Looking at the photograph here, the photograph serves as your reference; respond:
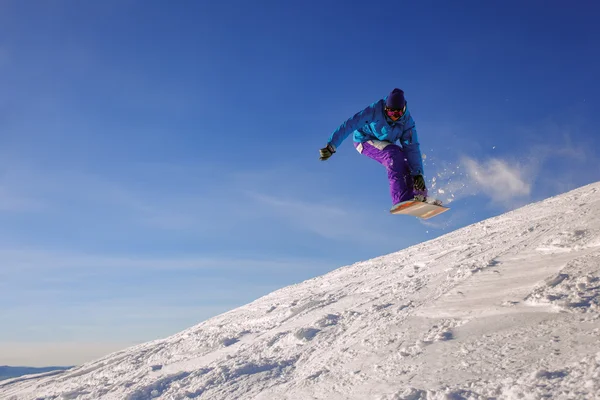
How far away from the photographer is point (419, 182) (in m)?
A: 7.09

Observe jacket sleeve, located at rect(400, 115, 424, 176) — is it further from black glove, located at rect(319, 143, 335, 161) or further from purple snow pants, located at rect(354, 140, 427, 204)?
black glove, located at rect(319, 143, 335, 161)

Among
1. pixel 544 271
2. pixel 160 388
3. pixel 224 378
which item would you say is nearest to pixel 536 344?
pixel 544 271

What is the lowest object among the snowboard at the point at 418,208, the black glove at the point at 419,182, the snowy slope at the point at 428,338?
the snowy slope at the point at 428,338

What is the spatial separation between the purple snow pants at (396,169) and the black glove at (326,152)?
1006 mm

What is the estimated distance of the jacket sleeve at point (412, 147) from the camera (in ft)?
23.8

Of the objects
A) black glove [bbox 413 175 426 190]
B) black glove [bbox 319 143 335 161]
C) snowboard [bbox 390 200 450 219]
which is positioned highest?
black glove [bbox 319 143 335 161]

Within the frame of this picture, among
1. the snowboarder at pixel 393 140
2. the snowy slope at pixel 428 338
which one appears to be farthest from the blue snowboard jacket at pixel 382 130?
the snowy slope at pixel 428 338

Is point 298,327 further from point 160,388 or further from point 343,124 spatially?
point 343,124

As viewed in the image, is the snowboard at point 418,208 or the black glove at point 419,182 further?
the black glove at point 419,182

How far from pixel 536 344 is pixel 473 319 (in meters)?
0.71

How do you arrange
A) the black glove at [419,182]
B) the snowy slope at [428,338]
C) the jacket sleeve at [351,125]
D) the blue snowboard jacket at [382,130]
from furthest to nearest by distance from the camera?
1. the black glove at [419,182]
2. the blue snowboard jacket at [382,130]
3. the jacket sleeve at [351,125]
4. the snowy slope at [428,338]

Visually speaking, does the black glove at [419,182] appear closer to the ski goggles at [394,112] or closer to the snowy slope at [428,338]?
the ski goggles at [394,112]

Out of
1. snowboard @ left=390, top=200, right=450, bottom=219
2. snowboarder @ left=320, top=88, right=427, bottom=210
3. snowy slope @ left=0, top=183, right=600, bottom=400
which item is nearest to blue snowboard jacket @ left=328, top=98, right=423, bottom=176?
snowboarder @ left=320, top=88, right=427, bottom=210

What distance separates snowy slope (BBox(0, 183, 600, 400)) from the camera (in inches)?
121
